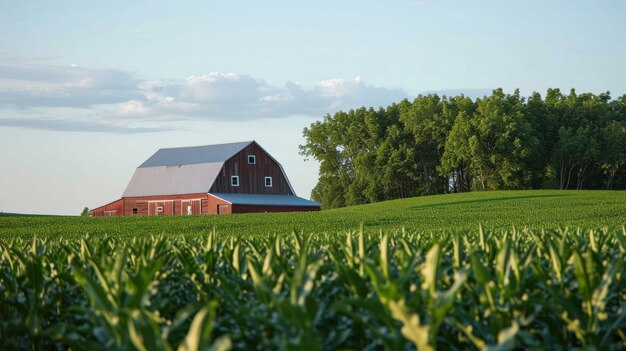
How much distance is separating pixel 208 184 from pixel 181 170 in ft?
14.2

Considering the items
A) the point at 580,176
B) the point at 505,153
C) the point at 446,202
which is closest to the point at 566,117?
the point at 580,176

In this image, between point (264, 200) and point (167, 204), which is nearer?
point (264, 200)

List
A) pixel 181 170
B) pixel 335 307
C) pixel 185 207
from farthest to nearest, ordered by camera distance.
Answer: pixel 181 170
pixel 185 207
pixel 335 307

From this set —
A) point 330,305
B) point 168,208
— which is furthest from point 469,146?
point 330,305

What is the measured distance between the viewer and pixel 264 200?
2488 inches

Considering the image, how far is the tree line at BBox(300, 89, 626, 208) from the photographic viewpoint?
7475cm

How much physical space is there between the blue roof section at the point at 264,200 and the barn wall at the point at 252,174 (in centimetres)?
67

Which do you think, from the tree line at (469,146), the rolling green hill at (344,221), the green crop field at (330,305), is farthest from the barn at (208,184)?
the green crop field at (330,305)

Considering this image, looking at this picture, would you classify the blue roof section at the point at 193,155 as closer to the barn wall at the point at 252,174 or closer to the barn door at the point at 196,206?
the barn wall at the point at 252,174

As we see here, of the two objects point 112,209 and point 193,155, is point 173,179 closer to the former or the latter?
point 193,155

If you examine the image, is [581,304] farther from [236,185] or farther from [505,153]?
[505,153]

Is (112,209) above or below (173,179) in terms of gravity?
below

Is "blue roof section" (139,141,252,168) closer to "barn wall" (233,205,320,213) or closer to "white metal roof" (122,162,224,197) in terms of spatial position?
"white metal roof" (122,162,224,197)

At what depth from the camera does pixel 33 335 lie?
9.12 feet
